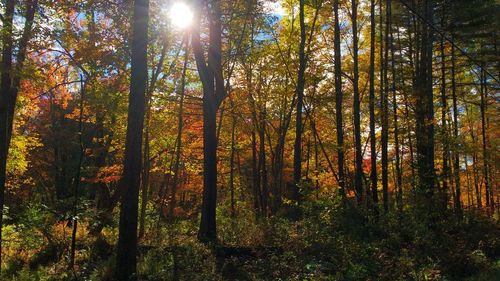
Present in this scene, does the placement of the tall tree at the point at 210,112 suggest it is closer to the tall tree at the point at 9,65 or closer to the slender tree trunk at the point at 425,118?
the tall tree at the point at 9,65

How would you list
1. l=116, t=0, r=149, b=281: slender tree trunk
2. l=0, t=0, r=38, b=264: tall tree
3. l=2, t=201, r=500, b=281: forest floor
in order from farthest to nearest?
l=0, t=0, r=38, b=264: tall tree, l=2, t=201, r=500, b=281: forest floor, l=116, t=0, r=149, b=281: slender tree trunk

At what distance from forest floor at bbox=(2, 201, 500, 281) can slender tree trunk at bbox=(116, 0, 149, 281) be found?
26.0 inches

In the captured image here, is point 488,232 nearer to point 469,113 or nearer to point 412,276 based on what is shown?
point 412,276

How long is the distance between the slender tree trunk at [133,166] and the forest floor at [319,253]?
26.0 inches

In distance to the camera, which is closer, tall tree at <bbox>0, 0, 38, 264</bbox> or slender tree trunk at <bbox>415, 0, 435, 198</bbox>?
tall tree at <bbox>0, 0, 38, 264</bbox>

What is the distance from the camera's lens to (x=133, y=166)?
7.94 m

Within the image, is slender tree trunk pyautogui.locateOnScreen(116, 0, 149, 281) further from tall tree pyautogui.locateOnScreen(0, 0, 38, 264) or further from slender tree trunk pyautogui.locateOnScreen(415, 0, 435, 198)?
slender tree trunk pyautogui.locateOnScreen(415, 0, 435, 198)

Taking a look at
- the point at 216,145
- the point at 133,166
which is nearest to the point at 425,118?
the point at 216,145

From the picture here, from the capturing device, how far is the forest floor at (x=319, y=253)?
819cm

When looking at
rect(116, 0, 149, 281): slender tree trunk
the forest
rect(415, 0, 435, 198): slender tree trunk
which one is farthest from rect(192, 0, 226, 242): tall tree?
rect(415, 0, 435, 198): slender tree trunk

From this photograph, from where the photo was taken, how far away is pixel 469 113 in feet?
113

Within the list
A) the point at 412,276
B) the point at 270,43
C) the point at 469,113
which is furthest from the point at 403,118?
the point at 469,113

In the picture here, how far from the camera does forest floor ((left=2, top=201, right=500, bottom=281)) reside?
26.9ft

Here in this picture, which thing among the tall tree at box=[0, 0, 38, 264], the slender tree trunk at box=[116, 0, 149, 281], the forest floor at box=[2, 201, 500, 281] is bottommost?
the forest floor at box=[2, 201, 500, 281]
